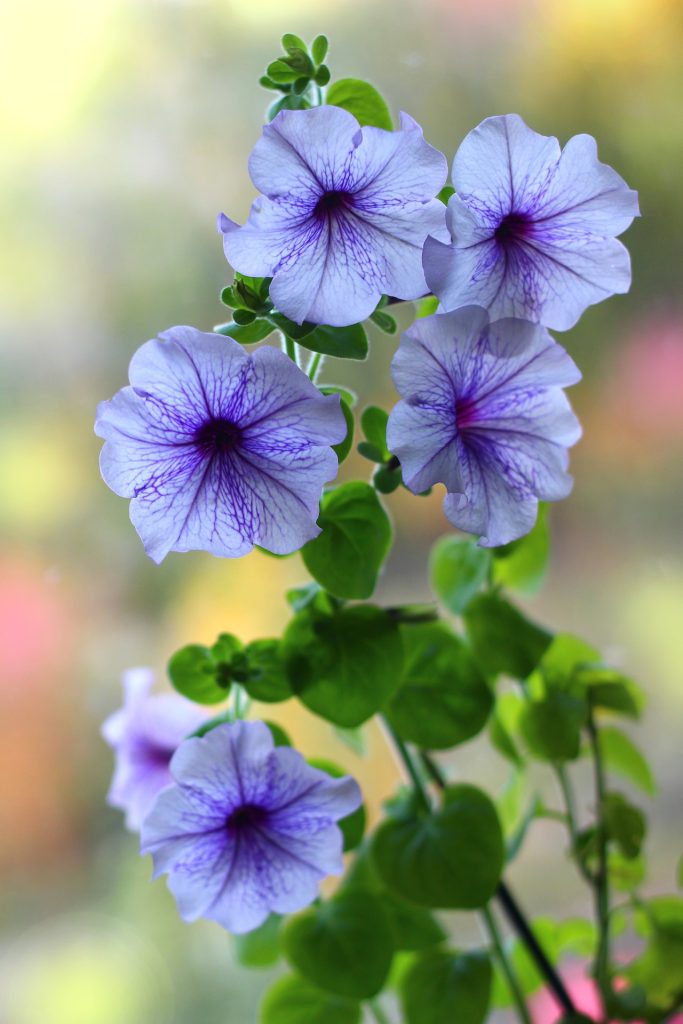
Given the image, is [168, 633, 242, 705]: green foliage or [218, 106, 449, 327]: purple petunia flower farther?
[168, 633, 242, 705]: green foliage

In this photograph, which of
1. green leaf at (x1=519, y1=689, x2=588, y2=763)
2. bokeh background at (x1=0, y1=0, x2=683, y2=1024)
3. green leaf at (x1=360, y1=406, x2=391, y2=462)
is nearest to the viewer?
green leaf at (x1=360, y1=406, x2=391, y2=462)

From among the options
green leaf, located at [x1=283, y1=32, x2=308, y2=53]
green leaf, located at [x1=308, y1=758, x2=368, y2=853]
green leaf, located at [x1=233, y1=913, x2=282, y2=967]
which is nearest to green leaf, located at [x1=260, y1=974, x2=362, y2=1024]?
green leaf, located at [x1=233, y1=913, x2=282, y2=967]

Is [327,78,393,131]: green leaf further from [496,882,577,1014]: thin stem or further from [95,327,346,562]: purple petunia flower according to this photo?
[496,882,577,1014]: thin stem

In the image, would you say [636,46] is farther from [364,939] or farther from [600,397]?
[364,939]

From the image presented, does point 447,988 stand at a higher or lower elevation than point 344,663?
lower

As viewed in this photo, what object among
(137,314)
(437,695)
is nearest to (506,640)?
(437,695)

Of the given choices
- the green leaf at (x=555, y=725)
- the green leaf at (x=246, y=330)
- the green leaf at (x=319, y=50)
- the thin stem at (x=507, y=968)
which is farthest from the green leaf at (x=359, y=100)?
the thin stem at (x=507, y=968)

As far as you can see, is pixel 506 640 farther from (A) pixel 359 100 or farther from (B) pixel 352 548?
(A) pixel 359 100
